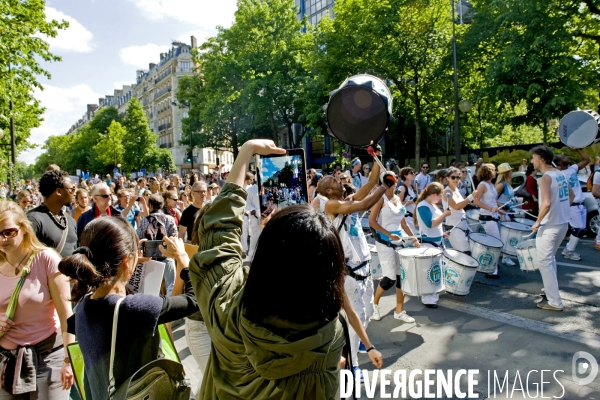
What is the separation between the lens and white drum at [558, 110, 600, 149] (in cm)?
876

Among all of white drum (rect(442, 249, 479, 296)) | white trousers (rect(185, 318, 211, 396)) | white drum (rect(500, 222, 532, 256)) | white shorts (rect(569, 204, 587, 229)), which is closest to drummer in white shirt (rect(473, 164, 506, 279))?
white drum (rect(500, 222, 532, 256))

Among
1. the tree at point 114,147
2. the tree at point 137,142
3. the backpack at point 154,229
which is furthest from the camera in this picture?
the tree at point 114,147

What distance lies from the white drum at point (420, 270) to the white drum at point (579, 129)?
5.84 meters

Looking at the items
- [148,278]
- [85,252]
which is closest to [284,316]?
[85,252]

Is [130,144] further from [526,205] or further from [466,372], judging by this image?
[466,372]

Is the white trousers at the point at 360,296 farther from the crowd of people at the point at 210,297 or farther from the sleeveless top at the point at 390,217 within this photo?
the sleeveless top at the point at 390,217

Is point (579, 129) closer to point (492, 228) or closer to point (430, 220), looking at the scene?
point (492, 228)

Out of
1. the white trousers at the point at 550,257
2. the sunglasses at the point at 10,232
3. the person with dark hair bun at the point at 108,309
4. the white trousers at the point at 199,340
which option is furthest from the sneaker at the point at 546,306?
the sunglasses at the point at 10,232

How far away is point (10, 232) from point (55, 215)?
4.04 ft

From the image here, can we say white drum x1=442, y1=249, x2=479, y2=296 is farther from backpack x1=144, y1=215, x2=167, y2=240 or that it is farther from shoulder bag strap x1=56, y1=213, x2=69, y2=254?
shoulder bag strap x1=56, y1=213, x2=69, y2=254

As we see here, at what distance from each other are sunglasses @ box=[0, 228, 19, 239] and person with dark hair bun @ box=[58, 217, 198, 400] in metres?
0.88

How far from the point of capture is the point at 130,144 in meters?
54.9

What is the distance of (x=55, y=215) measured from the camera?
3.68m

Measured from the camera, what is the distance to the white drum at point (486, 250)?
6.65 metres
